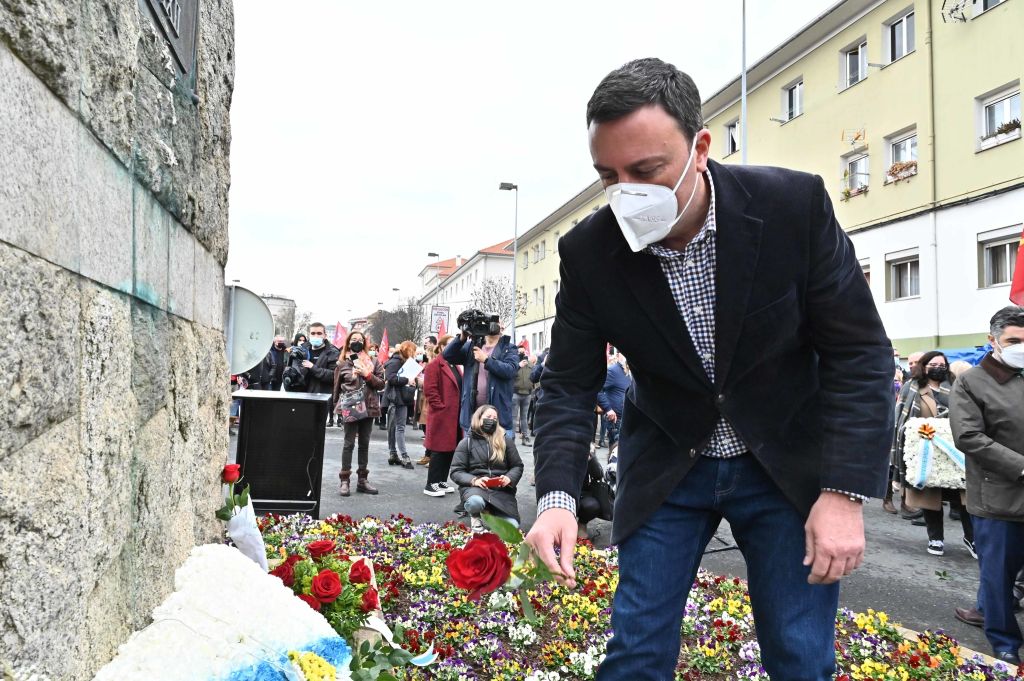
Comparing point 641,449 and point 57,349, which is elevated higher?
point 57,349

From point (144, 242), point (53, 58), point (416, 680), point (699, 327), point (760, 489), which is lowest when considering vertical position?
point (416, 680)

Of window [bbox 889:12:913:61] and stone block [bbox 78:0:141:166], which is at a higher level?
window [bbox 889:12:913:61]

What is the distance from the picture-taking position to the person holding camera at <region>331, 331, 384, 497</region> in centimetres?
902

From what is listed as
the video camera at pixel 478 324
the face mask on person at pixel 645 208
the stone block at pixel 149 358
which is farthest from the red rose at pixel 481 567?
the video camera at pixel 478 324

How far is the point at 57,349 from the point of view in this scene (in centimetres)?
152

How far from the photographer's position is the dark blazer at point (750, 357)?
2066mm

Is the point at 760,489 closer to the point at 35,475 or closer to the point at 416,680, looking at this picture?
the point at 35,475

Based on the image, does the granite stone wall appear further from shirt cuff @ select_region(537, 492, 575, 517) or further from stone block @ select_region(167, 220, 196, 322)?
shirt cuff @ select_region(537, 492, 575, 517)

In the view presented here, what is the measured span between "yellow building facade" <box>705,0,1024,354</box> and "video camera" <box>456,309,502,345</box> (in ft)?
39.3

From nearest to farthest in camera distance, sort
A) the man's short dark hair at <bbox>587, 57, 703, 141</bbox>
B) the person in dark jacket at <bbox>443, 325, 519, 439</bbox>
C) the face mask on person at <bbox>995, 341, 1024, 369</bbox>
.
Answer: the man's short dark hair at <bbox>587, 57, 703, 141</bbox>, the face mask on person at <bbox>995, 341, 1024, 369</bbox>, the person in dark jacket at <bbox>443, 325, 519, 439</bbox>

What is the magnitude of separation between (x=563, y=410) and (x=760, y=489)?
0.60m

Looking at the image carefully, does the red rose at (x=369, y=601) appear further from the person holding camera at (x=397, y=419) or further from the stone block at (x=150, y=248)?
the person holding camera at (x=397, y=419)

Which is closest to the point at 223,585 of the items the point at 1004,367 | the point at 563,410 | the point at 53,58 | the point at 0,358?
the point at 563,410

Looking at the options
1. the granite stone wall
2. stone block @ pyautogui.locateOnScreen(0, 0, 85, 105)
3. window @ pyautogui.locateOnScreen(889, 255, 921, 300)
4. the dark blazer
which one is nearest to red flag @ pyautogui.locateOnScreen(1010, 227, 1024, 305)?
the dark blazer
